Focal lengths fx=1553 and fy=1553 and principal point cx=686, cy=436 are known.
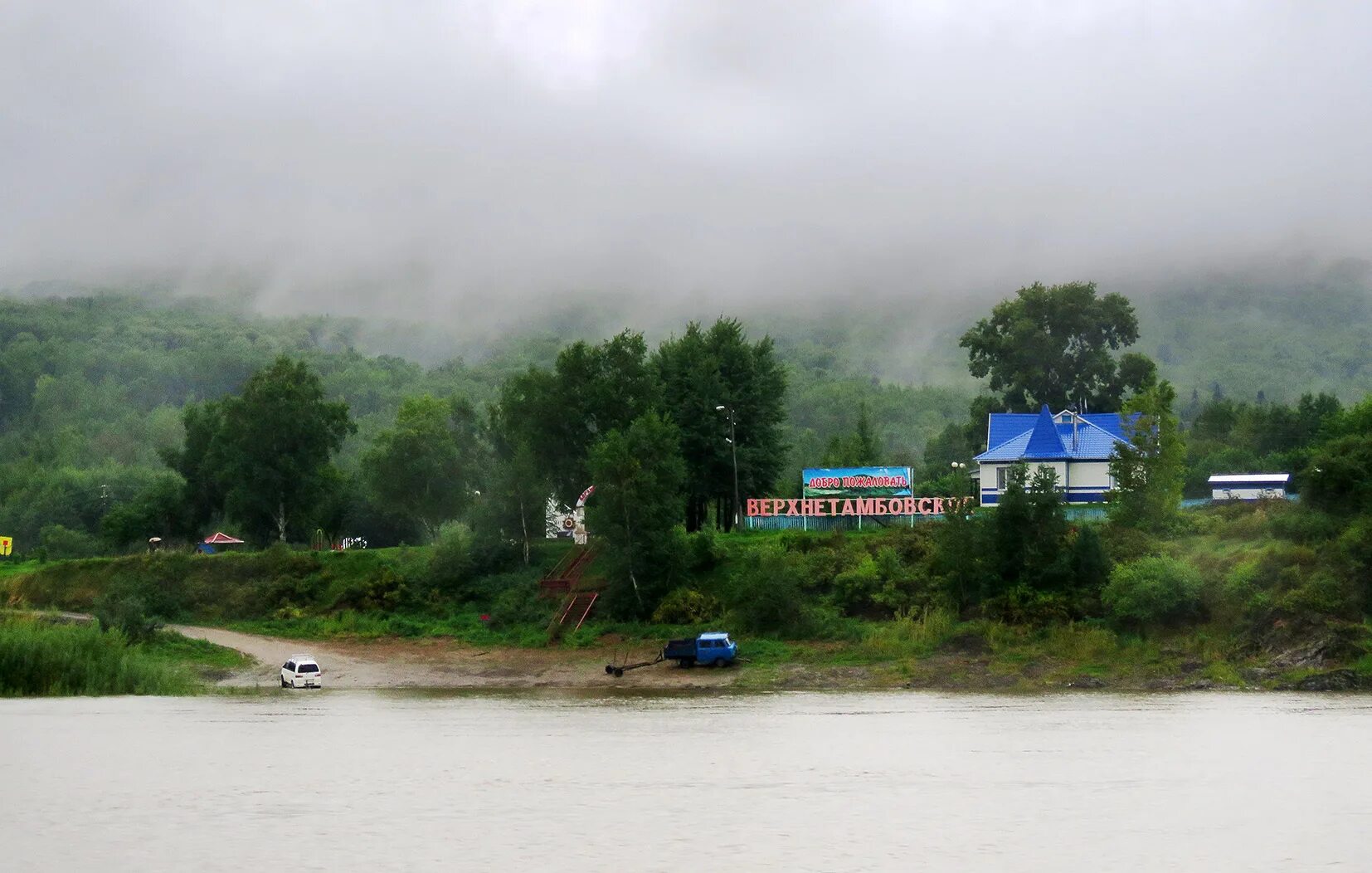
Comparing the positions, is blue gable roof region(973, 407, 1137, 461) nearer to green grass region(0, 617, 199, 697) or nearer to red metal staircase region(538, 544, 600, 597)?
red metal staircase region(538, 544, 600, 597)

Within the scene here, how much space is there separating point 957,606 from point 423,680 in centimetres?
2623

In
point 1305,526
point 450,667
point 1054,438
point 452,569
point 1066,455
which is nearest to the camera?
point 1305,526

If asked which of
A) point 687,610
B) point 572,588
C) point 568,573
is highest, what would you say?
point 568,573

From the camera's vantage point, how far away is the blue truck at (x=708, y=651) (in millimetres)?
72438

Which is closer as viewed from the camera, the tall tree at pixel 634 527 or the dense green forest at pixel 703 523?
the dense green forest at pixel 703 523

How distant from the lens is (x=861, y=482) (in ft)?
317

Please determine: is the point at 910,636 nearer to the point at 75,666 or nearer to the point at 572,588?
the point at 572,588

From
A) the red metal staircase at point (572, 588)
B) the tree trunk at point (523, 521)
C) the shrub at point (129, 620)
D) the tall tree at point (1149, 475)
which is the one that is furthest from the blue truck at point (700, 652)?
the tall tree at point (1149, 475)

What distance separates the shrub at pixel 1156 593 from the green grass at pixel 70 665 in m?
42.3

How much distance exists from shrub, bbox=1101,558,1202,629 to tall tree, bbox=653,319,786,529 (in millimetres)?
35590

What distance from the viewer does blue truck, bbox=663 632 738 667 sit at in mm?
72438

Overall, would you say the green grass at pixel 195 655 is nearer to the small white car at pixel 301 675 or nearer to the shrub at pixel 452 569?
the small white car at pixel 301 675

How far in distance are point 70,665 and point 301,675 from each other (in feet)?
48.8

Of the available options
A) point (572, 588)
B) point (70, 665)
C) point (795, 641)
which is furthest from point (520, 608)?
point (70, 665)
